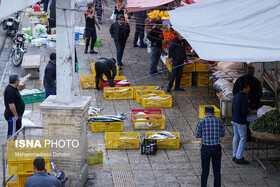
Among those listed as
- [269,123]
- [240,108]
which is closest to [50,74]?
[240,108]

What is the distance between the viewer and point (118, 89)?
14.7 m

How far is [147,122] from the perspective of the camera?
12.1m

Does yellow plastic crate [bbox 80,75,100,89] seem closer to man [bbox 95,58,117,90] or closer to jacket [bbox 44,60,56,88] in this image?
man [bbox 95,58,117,90]

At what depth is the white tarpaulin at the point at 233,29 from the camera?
8188 millimetres

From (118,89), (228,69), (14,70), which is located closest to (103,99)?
(118,89)

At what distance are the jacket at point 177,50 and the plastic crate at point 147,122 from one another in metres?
3.09

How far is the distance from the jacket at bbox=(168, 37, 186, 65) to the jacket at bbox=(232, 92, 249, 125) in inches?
188

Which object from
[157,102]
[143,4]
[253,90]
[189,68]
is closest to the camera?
[253,90]

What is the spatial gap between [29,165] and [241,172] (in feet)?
14.1

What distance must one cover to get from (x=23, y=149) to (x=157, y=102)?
5.89 meters

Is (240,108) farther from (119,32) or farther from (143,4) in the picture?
(119,32)

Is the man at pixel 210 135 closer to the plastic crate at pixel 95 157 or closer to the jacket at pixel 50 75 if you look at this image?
the plastic crate at pixel 95 157

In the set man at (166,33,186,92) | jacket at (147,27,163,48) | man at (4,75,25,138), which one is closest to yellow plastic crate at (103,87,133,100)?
man at (166,33,186,92)

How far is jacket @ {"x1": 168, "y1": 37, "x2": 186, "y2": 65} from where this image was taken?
1462cm
